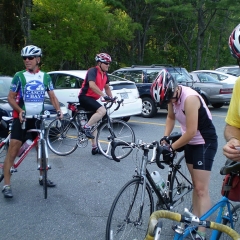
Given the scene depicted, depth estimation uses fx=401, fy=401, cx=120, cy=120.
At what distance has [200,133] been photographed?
383 cm

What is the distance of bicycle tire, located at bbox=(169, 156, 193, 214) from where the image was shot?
165 inches

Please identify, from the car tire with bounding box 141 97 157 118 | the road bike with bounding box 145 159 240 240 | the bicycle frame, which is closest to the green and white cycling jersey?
the road bike with bounding box 145 159 240 240

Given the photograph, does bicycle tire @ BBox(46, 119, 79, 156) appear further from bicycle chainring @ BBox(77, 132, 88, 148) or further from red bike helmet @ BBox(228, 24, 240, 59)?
red bike helmet @ BBox(228, 24, 240, 59)

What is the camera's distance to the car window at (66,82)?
34.5 ft

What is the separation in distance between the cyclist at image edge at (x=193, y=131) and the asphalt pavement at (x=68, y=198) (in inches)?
46.2

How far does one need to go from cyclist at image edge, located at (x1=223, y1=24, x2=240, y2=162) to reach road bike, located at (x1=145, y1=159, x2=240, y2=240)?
11 cm

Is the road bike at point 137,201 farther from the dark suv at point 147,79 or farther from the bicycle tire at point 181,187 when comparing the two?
the dark suv at point 147,79

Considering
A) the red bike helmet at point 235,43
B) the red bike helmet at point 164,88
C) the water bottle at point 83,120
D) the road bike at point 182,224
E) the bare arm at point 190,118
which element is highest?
the red bike helmet at point 235,43

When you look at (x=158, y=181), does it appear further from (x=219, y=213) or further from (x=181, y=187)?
(x=219, y=213)

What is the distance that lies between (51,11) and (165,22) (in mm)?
16817

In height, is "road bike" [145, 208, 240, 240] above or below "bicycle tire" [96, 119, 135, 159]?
above

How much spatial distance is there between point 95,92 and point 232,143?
4.94 metres

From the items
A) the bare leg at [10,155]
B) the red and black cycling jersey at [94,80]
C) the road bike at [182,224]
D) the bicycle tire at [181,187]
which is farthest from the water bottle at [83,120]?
the road bike at [182,224]

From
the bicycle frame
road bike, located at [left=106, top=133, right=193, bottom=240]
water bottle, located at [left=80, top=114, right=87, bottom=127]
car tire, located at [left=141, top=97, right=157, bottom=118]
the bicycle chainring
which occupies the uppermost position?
the bicycle frame
